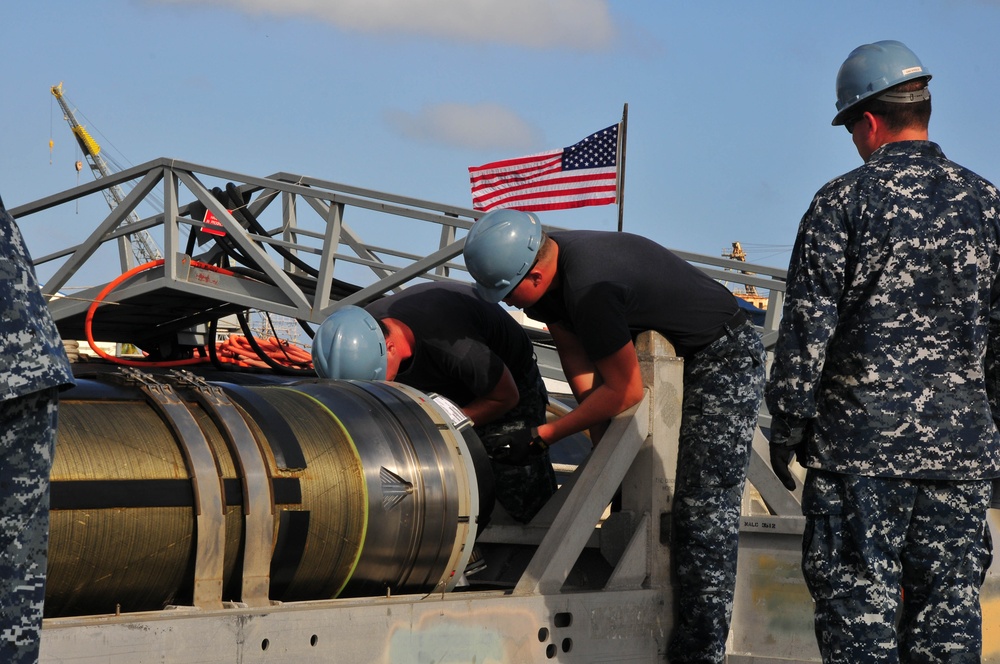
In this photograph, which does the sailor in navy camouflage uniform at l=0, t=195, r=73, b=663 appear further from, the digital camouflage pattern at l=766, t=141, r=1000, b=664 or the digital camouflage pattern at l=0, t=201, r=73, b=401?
the digital camouflage pattern at l=766, t=141, r=1000, b=664

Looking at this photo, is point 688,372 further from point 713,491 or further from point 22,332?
point 22,332

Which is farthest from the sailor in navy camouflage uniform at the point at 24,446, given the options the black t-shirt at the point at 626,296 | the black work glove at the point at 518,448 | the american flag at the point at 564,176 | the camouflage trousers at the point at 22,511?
the american flag at the point at 564,176

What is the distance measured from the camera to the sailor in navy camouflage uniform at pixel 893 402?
326 cm

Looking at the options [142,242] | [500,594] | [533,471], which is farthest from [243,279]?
[142,242]

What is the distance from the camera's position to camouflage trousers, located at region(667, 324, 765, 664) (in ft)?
14.9

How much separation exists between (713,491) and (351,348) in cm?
145

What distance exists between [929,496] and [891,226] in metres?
0.71

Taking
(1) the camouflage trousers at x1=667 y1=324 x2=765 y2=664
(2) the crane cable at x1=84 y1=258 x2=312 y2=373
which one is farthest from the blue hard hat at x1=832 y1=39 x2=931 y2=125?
(2) the crane cable at x1=84 y1=258 x2=312 y2=373

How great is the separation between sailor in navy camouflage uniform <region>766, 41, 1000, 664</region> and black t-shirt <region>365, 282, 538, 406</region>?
1.71 meters

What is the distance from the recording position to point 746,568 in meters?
5.19

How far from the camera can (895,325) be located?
3346mm

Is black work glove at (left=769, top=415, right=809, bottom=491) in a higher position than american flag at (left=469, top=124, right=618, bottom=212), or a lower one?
lower

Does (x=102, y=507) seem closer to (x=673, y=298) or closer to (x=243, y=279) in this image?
(x=673, y=298)

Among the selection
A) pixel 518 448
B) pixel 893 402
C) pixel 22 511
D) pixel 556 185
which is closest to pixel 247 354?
pixel 556 185
